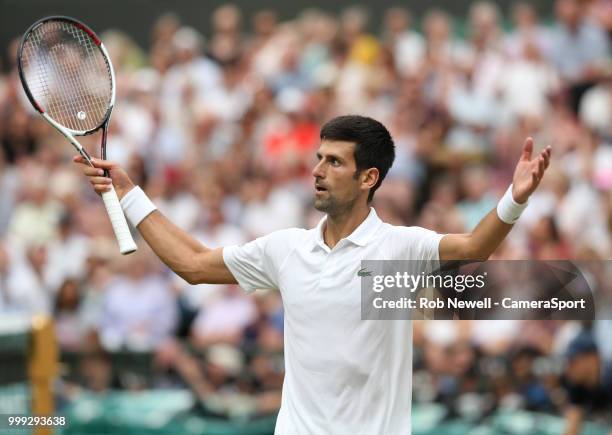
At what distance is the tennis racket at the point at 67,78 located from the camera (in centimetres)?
589

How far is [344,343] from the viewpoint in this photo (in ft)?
16.3

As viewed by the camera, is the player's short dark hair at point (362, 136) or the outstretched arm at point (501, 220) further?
the player's short dark hair at point (362, 136)

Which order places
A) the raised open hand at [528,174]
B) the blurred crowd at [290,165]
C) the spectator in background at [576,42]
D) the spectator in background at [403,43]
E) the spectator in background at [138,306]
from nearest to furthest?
the raised open hand at [528,174] → the blurred crowd at [290,165] → the spectator in background at [138,306] → the spectator in background at [576,42] → the spectator in background at [403,43]

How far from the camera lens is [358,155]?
16.9 feet

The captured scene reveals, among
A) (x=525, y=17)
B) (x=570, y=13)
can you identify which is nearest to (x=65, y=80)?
(x=525, y=17)

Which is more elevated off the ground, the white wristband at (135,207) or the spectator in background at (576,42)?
the spectator in background at (576,42)

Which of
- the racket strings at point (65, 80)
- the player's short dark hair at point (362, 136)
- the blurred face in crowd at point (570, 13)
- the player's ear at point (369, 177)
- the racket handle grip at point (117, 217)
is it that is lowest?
the racket handle grip at point (117, 217)

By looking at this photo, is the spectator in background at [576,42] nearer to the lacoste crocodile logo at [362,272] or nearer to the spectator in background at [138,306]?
the spectator in background at [138,306]

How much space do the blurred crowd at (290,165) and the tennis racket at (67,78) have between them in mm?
3935

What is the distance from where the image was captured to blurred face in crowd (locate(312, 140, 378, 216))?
513 centimetres

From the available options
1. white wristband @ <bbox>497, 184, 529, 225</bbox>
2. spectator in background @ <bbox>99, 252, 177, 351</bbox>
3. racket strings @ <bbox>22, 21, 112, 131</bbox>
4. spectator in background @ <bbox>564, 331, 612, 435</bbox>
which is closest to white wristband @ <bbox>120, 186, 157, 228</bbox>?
racket strings @ <bbox>22, 21, 112, 131</bbox>

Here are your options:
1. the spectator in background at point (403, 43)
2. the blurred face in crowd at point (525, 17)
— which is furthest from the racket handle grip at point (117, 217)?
the blurred face in crowd at point (525, 17)

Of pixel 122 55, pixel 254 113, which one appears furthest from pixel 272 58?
pixel 122 55

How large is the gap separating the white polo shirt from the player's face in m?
0.14
